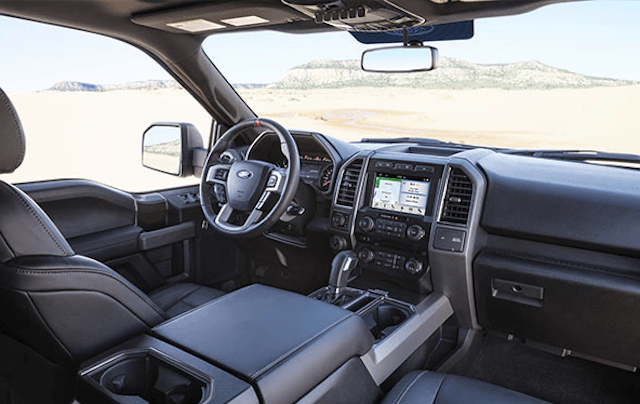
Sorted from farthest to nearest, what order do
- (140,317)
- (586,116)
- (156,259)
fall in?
1. (586,116)
2. (156,259)
3. (140,317)

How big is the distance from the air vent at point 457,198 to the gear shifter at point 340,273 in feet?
1.72

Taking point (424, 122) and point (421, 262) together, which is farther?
point (424, 122)

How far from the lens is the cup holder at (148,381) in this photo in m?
1.23

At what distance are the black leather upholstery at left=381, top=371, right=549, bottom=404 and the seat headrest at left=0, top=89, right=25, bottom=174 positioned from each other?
54.0 inches

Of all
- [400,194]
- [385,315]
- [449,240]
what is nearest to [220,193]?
[400,194]

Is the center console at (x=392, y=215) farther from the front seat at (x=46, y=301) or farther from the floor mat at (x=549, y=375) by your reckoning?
the front seat at (x=46, y=301)

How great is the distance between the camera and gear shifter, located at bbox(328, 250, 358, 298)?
99.3 inches

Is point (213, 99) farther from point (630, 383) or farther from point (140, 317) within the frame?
point (630, 383)

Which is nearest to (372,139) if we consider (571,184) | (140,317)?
(571,184)

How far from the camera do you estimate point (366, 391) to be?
1.58m

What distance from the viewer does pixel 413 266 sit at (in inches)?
102

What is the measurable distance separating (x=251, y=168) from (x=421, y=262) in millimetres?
1012

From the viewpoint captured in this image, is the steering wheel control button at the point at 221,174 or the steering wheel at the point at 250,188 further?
the steering wheel control button at the point at 221,174

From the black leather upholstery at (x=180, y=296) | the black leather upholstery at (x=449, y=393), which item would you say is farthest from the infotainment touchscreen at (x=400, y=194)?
the black leather upholstery at (x=180, y=296)
